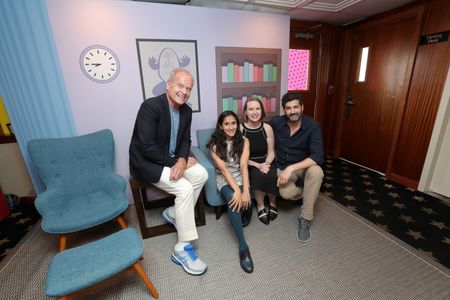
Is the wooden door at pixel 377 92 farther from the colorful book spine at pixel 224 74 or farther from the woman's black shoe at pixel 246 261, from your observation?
the woman's black shoe at pixel 246 261

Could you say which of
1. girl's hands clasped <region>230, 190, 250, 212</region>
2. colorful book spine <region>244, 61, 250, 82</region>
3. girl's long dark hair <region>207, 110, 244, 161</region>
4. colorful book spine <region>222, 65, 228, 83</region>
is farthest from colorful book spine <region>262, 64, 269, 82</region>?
girl's hands clasped <region>230, 190, 250, 212</region>

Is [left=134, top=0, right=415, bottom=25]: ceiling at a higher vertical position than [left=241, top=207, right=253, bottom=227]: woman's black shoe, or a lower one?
higher

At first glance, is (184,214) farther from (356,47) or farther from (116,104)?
(356,47)

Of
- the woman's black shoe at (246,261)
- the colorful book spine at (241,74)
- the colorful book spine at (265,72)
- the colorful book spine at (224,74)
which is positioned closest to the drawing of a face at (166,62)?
the colorful book spine at (224,74)

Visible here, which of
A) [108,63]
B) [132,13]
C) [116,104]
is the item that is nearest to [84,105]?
[116,104]

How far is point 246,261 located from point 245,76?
1.97 metres

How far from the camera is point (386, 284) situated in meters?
1.43

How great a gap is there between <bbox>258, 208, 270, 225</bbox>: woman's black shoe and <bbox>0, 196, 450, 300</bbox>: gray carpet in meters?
0.05

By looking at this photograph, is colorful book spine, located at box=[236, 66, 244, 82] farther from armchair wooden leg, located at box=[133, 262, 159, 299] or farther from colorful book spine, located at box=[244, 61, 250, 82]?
armchair wooden leg, located at box=[133, 262, 159, 299]

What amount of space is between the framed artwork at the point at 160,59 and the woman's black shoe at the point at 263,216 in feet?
5.25

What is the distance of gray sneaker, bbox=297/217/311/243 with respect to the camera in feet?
6.08

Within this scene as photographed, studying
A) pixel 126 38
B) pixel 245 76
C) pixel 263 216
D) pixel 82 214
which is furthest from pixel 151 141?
pixel 245 76

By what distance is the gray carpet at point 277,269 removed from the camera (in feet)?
4.61

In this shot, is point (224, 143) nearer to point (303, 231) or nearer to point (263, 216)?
point (263, 216)
